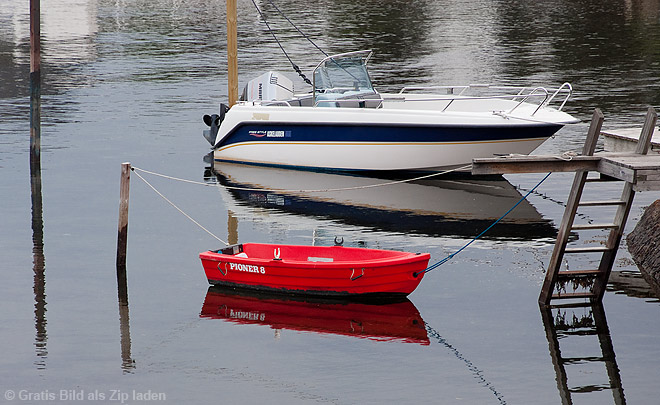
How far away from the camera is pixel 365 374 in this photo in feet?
35.8

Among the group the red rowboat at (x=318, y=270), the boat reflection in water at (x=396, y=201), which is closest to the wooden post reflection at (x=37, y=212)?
the red rowboat at (x=318, y=270)

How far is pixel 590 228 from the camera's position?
39.6 feet

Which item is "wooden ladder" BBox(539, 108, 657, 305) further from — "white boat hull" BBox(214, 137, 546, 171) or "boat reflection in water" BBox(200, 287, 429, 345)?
"white boat hull" BBox(214, 137, 546, 171)

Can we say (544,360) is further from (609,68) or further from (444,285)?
(609,68)

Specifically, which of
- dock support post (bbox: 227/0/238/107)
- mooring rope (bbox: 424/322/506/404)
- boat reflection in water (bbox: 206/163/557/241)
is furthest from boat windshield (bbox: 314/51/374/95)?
mooring rope (bbox: 424/322/506/404)

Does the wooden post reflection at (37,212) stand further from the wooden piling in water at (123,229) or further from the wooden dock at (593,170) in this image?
the wooden dock at (593,170)

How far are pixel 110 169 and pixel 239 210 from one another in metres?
4.48

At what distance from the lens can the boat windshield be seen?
21.3 m

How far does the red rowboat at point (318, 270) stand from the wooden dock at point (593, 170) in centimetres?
171

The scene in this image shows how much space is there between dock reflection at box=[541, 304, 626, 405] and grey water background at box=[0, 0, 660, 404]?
2.0 inches

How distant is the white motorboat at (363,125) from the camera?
19.5m

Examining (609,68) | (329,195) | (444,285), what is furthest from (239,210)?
(609,68)

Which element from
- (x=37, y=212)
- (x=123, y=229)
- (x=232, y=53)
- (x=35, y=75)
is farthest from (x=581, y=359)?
(x=232, y=53)

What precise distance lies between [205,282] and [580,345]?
17.4ft
